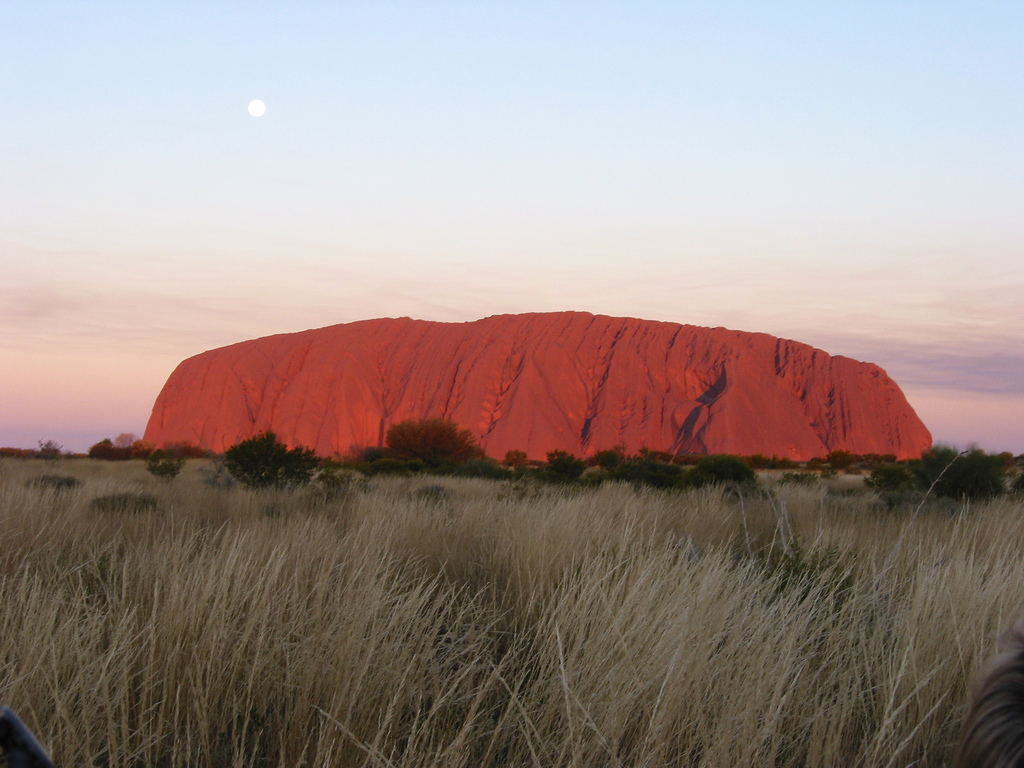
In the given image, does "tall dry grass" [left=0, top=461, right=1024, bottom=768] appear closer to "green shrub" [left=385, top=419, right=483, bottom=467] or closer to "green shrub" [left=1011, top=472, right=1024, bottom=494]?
"green shrub" [left=1011, top=472, right=1024, bottom=494]

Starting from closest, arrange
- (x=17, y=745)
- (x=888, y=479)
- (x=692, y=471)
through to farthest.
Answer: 1. (x=17, y=745)
2. (x=692, y=471)
3. (x=888, y=479)

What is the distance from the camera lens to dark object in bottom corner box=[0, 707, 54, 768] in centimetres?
52

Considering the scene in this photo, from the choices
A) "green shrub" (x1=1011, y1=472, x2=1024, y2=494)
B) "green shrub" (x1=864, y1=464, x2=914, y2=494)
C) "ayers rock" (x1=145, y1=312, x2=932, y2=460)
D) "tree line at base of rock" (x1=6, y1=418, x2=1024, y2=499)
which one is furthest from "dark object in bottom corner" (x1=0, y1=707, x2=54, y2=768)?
"ayers rock" (x1=145, y1=312, x2=932, y2=460)

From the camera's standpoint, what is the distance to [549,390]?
5497cm

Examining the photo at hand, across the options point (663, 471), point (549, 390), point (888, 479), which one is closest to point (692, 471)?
point (663, 471)

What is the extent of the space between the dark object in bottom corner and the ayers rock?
165 ft

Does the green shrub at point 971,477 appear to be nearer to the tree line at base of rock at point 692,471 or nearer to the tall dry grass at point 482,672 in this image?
the tree line at base of rock at point 692,471

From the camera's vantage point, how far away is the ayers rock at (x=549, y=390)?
52281 millimetres

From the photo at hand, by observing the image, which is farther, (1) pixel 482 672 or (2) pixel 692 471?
(2) pixel 692 471

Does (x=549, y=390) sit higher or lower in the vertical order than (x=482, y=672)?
higher

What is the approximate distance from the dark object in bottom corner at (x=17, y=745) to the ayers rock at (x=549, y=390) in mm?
50414

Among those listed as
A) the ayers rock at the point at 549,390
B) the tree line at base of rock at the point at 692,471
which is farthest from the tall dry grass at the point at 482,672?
the ayers rock at the point at 549,390

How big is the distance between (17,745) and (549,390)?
5456 centimetres

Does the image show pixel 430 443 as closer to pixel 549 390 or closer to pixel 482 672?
pixel 549 390
